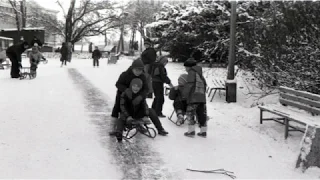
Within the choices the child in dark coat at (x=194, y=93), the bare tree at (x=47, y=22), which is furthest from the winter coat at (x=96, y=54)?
the bare tree at (x=47, y=22)

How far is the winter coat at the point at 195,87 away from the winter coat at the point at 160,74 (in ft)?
4.79

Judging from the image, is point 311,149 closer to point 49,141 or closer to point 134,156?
point 134,156

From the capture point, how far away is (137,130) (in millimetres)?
6902

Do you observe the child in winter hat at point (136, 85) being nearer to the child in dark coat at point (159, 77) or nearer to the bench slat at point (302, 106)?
the child in dark coat at point (159, 77)

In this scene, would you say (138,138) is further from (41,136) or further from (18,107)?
(18,107)

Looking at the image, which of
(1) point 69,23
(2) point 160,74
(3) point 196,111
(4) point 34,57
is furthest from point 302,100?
(1) point 69,23

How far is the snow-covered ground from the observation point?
5160 millimetres

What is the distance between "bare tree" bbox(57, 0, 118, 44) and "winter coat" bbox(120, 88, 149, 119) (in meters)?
42.3

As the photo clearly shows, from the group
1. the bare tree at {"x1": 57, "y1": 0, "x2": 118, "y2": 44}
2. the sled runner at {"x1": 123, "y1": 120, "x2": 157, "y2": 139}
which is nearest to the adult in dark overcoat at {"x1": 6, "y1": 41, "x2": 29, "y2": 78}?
the sled runner at {"x1": 123, "y1": 120, "x2": 157, "y2": 139}

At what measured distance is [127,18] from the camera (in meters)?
49.0

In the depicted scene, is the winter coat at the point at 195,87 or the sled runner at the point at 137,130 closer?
the sled runner at the point at 137,130

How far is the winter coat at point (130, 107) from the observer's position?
21.7ft

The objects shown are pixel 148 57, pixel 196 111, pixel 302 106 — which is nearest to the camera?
pixel 196 111

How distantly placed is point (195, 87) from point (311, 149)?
230cm
